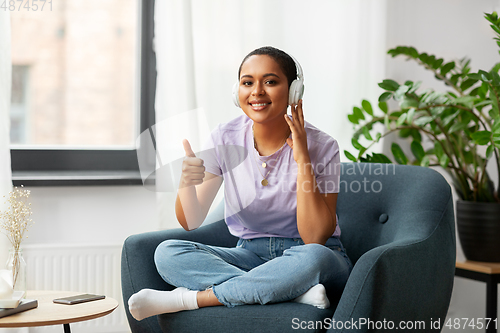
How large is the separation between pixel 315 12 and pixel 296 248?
4.19ft

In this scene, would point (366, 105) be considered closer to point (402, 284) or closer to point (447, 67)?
point (447, 67)

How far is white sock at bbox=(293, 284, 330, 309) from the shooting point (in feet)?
3.55

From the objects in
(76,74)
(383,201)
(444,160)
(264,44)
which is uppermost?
(264,44)

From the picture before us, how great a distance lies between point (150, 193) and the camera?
2.01 metres

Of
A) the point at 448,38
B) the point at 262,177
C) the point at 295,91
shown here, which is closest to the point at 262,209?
the point at 262,177

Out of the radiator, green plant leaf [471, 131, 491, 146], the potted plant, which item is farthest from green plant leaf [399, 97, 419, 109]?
the radiator

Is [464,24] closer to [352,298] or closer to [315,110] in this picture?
[315,110]

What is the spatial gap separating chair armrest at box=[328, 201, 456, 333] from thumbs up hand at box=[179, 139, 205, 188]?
1.56ft

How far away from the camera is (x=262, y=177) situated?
1356mm

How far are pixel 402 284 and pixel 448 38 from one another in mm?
1603

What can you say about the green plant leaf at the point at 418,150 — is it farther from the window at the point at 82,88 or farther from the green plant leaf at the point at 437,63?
the window at the point at 82,88

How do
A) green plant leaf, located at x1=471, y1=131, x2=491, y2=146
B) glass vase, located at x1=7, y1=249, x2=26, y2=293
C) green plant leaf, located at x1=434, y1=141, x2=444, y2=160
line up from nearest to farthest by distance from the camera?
1. glass vase, located at x1=7, y1=249, x2=26, y2=293
2. green plant leaf, located at x1=471, y1=131, x2=491, y2=146
3. green plant leaf, located at x1=434, y1=141, x2=444, y2=160

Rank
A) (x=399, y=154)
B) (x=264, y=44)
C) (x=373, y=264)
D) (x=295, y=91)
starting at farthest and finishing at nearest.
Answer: (x=264, y=44) → (x=399, y=154) → (x=295, y=91) → (x=373, y=264)

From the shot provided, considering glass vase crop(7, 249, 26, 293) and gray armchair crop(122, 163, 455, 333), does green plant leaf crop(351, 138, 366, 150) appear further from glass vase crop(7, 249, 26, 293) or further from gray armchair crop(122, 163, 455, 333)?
glass vase crop(7, 249, 26, 293)
